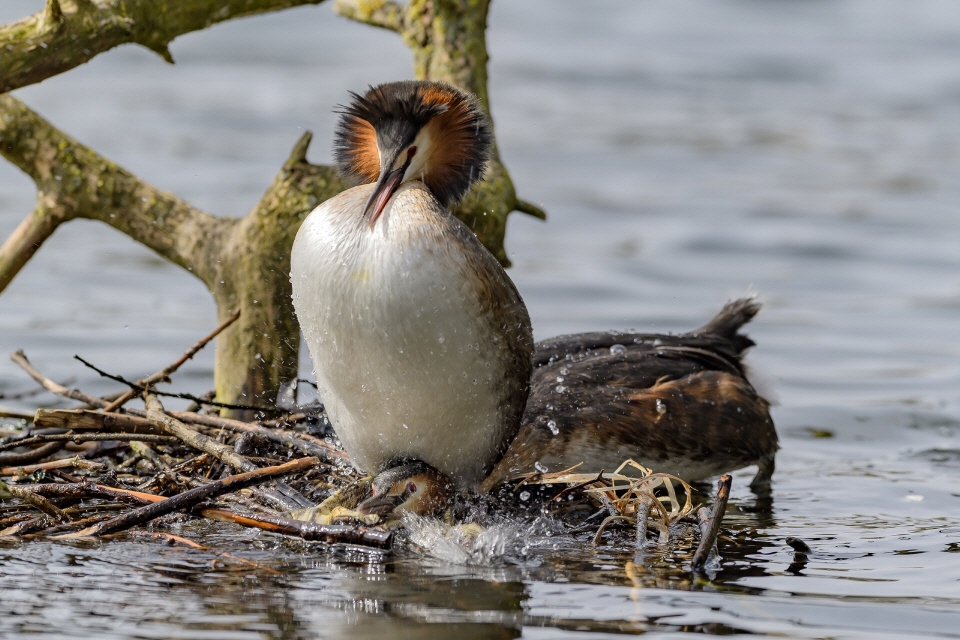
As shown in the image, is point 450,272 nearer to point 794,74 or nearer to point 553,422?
point 553,422

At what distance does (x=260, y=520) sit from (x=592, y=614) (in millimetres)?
1410

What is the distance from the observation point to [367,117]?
5.87m

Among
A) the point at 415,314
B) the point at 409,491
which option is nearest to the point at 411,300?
the point at 415,314

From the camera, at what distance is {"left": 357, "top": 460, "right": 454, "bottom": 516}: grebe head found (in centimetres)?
579

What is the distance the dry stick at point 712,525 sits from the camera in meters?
5.44

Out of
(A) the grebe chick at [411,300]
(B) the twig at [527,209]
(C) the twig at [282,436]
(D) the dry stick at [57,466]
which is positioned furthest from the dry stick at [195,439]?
(B) the twig at [527,209]

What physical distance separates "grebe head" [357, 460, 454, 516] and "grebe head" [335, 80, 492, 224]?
1073mm

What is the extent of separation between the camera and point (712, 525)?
547cm

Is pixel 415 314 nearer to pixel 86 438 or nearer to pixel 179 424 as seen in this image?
pixel 179 424

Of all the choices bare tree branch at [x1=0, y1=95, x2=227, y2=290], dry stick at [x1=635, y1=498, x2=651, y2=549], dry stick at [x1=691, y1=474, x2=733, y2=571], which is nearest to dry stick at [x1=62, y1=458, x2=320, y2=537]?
dry stick at [x1=635, y1=498, x2=651, y2=549]

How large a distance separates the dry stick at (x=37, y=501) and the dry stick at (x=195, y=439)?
697 mm

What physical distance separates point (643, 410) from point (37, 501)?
2.92 meters

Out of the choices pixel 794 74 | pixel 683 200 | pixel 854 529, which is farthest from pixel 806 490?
pixel 794 74

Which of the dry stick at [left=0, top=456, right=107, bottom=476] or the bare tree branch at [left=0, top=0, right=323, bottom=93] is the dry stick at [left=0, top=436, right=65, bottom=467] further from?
the bare tree branch at [left=0, top=0, right=323, bottom=93]
